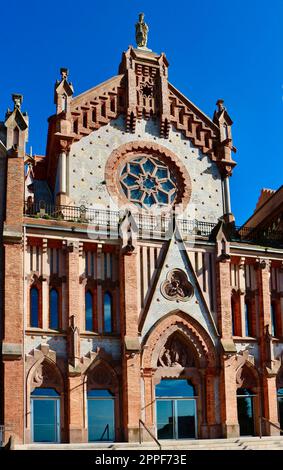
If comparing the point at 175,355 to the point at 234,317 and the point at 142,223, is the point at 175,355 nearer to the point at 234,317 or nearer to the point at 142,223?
the point at 234,317

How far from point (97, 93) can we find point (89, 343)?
15153 millimetres

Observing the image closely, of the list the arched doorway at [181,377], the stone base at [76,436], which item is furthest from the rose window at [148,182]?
the stone base at [76,436]

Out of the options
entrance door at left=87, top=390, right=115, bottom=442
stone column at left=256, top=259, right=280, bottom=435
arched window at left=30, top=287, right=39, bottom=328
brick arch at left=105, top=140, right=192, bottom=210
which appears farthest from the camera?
brick arch at left=105, top=140, right=192, bottom=210

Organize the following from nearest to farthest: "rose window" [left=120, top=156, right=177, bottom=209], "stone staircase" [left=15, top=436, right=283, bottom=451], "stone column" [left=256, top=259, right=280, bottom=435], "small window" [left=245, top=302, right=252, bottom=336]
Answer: "stone staircase" [left=15, top=436, right=283, bottom=451], "stone column" [left=256, top=259, right=280, bottom=435], "small window" [left=245, top=302, right=252, bottom=336], "rose window" [left=120, top=156, right=177, bottom=209]

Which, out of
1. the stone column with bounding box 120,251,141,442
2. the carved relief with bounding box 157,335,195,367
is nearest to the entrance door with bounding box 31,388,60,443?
the stone column with bounding box 120,251,141,442

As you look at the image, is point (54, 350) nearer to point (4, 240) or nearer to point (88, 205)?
point (4, 240)

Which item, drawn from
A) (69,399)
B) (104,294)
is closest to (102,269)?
(104,294)

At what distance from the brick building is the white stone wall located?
8cm

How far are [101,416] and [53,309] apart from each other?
5509mm

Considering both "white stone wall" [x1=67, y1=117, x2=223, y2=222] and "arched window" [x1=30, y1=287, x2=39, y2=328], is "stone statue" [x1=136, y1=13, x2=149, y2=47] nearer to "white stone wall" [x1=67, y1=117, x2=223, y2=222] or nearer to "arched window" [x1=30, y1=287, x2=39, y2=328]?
"white stone wall" [x1=67, y1=117, x2=223, y2=222]

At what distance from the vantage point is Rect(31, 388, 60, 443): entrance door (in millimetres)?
35938

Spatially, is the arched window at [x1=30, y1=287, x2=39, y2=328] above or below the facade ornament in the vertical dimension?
below

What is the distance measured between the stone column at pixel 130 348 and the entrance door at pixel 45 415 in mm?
3179

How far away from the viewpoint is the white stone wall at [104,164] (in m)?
43.0
